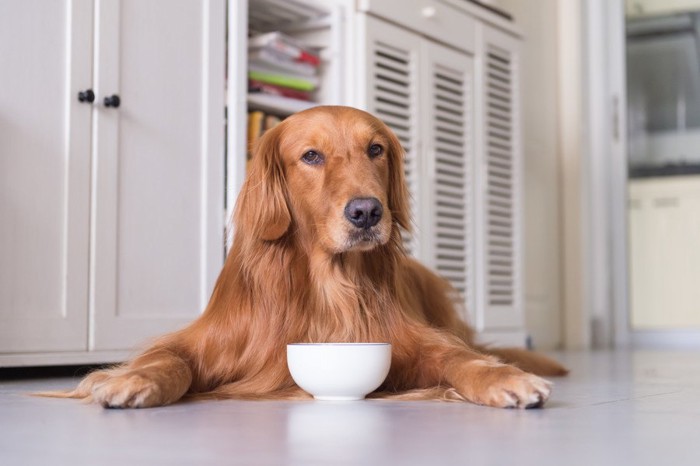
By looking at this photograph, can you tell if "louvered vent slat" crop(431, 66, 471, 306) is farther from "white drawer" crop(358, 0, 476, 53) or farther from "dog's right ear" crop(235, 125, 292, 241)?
"dog's right ear" crop(235, 125, 292, 241)

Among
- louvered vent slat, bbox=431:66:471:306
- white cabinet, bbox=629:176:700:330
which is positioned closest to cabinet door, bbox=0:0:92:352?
louvered vent slat, bbox=431:66:471:306

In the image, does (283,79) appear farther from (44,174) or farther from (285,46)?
(44,174)

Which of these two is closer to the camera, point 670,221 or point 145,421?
point 145,421

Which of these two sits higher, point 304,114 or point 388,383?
point 304,114

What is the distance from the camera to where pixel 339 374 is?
1909mm

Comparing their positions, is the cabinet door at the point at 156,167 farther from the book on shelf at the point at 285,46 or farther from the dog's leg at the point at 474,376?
the dog's leg at the point at 474,376

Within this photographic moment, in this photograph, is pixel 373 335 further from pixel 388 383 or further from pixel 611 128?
pixel 611 128

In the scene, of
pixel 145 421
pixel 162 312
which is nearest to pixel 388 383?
pixel 145 421

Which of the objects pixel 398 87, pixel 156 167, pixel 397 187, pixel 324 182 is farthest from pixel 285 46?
pixel 324 182

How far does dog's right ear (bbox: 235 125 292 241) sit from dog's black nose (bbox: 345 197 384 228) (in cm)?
19

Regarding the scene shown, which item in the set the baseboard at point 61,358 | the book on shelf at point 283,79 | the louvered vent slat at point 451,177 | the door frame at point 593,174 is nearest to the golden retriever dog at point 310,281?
the baseboard at point 61,358

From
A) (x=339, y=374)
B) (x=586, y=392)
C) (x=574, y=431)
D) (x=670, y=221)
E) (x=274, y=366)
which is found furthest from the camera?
(x=670, y=221)

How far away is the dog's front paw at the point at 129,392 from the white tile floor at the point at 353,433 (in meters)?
0.03

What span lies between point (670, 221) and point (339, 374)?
4.46 metres
